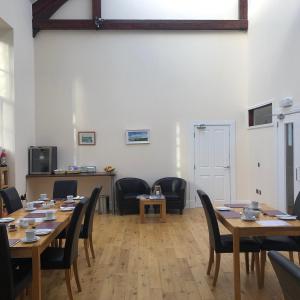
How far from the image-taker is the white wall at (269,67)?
6.14 m

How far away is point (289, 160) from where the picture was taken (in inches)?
250

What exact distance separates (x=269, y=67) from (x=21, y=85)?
5011 millimetres

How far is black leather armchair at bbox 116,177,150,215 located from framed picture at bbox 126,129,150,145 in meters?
0.87

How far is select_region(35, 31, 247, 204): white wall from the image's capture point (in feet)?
27.1

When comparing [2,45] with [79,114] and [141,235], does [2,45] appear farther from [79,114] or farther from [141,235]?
[141,235]

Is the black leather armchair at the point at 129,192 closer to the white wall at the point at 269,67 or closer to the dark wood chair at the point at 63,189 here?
the dark wood chair at the point at 63,189

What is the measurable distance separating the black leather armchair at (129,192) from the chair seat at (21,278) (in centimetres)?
469

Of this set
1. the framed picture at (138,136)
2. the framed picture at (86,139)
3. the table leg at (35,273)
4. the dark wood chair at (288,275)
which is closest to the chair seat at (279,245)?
the dark wood chair at (288,275)

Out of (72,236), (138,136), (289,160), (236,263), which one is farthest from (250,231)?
(138,136)

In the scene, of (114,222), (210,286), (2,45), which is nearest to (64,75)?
(2,45)

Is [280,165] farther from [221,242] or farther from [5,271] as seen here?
[5,271]

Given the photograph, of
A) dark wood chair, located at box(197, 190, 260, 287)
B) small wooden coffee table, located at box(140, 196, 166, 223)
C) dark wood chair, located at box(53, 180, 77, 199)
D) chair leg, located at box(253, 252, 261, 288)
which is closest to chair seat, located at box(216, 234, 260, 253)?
dark wood chair, located at box(197, 190, 260, 287)

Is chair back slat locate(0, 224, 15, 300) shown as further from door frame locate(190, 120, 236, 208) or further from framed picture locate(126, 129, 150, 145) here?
door frame locate(190, 120, 236, 208)

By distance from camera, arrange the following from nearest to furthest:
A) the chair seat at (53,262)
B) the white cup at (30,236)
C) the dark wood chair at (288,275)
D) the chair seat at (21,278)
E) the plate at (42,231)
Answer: the dark wood chair at (288,275), the chair seat at (21,278), the white cup at (30,236), the plate at (42,231), the chair seat at (53,262)
